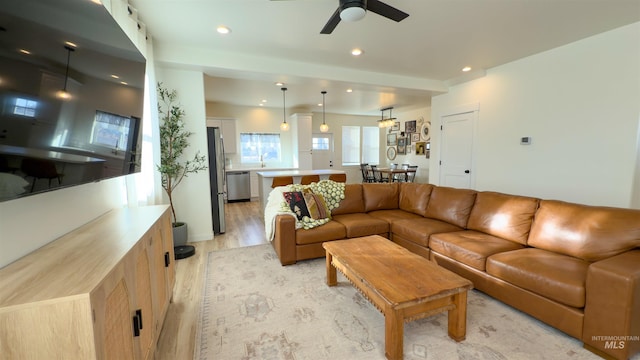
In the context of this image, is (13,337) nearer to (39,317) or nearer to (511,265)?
(39,317)

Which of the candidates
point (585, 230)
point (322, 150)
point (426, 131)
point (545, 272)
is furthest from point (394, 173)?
point (545, 272)

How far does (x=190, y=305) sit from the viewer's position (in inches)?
89.0

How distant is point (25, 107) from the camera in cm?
92

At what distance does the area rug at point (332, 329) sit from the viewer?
66.9 inches

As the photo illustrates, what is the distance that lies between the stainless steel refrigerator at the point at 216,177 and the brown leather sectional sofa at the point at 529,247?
1615 mm

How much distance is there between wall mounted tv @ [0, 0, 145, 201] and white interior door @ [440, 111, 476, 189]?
16.7ft

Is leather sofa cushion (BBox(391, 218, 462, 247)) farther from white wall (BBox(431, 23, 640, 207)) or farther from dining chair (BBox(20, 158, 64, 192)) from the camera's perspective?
dining chair (BBox(20, 158, 64, 192))

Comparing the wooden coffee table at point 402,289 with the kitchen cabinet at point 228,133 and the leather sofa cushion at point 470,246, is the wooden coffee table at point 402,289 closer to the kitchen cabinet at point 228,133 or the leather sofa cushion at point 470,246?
the leather sofa cushion at point 470,246

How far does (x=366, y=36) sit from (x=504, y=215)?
250 centimetres

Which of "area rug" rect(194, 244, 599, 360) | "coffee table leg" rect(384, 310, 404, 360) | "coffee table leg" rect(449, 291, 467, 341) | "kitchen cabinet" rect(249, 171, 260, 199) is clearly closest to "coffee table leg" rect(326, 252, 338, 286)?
"area rug" rect(194, 244, 599, 360)

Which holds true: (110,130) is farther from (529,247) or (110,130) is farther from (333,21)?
(529,247)

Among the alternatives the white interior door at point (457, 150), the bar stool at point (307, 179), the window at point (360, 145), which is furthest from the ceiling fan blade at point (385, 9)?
the window at point (360, 145)

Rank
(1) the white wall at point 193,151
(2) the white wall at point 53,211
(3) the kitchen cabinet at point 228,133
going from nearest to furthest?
(2) the white wall at point 53,211 → (1) the white wall at point 193,151 → (3) the kitchen cabinet at point 228,133

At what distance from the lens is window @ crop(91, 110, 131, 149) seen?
1400mm
